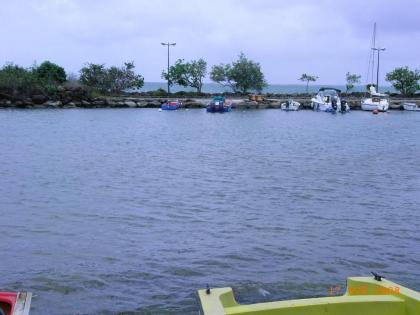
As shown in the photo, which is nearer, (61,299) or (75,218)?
(61,299)

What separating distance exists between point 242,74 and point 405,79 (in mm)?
26196

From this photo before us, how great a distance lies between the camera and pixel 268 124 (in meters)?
52.6

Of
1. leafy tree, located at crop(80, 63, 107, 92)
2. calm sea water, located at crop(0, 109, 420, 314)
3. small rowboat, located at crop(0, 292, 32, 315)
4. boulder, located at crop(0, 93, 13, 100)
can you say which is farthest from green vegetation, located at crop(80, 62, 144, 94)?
small rowboat, located at crop(0, 292, 32, 315)

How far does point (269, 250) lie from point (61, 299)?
170 inches

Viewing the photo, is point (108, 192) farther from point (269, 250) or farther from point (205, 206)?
point (269, 250)

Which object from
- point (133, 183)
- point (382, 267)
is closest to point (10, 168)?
point (133, 183)

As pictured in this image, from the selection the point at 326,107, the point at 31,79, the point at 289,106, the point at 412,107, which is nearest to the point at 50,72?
the point at 31,79


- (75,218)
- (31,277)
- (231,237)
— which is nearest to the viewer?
(31,277)

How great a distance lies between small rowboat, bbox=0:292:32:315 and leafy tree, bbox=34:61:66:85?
73.0 m

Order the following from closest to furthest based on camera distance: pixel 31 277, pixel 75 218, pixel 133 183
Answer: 1. pixel 31 277
2. pixel 75 218
3. pixel 133 183

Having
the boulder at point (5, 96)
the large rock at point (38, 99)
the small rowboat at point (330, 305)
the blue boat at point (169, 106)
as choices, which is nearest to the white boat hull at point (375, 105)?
the blue boat at point (169, 106)

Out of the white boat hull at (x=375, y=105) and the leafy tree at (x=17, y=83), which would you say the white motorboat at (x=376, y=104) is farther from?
the leafy tree at (x=17, y=83)

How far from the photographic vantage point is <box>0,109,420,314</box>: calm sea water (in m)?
9.40

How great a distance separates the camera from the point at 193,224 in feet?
43.8
